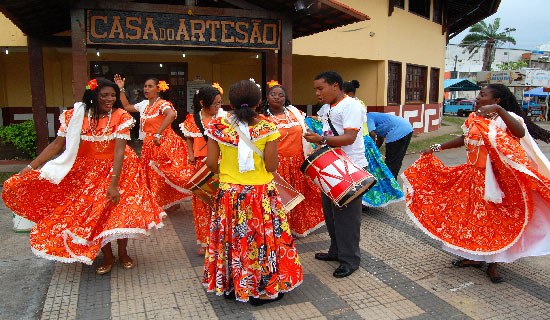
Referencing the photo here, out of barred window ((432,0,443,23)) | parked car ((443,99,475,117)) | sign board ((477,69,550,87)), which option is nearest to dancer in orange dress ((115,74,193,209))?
barred window ((432,0,443,23))

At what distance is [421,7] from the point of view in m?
15.5

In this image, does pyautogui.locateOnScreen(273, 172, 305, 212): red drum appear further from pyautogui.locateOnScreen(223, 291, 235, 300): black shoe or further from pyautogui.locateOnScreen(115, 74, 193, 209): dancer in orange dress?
pyautogui.locateOnScreen(115, 74, 193, 209): dancer in orange dress

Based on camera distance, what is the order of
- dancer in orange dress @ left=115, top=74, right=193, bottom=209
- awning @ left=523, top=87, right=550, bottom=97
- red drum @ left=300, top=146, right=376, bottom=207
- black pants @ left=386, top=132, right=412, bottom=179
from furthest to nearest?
awning @ left=523, top=87, right=550, bottom=97 → black pants @ left=386, top=132, right=412, bottom=179 → dancer in orange dress @ left=115, top=74, right=193, bottom=209 → red drum @ left=300, top=146, right=376, bottom=207

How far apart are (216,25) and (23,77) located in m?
7.36

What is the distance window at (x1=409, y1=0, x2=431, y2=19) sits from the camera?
15.0 m

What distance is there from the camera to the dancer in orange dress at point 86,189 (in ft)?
12.1

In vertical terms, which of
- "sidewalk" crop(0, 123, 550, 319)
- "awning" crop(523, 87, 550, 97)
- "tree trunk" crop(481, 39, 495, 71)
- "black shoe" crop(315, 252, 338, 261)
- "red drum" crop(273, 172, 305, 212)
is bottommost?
"sidewalk" crop(0, 123, 550, 319)

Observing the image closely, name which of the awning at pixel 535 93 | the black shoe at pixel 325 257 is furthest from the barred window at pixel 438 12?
the awning at pixel 535 93

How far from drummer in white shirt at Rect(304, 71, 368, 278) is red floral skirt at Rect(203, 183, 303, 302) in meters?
0.68

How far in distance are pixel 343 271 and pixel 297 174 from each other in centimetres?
125

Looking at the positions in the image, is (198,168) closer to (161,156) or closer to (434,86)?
(161,156)

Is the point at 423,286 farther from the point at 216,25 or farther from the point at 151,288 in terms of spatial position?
the point at 216,25

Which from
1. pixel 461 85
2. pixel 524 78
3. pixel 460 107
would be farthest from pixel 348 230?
pixel 460 107

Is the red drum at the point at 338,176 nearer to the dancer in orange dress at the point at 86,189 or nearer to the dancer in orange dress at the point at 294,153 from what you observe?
the dancer in orange dress at the point at 294,153
